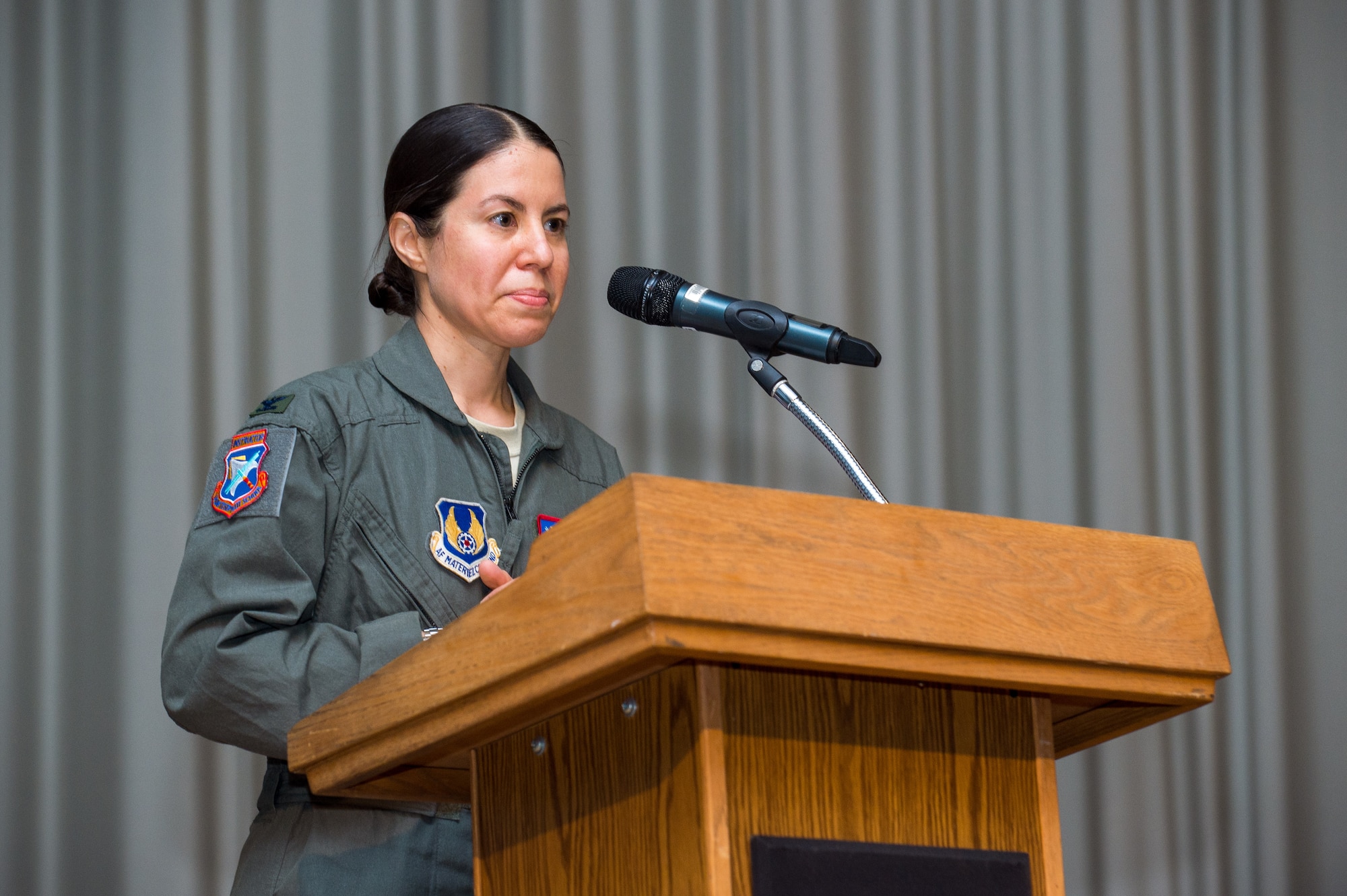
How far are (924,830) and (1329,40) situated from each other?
7.70 ft

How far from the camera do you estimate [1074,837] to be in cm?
244

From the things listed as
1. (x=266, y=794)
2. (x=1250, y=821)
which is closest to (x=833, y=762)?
(x=266, y=794)

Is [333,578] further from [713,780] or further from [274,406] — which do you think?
[713,780]

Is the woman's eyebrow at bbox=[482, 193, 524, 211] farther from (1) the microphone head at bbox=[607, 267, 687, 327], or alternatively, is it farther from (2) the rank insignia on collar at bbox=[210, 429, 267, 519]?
(2) the rank insignia on collar at bbox=[210, 429, 267, 519]

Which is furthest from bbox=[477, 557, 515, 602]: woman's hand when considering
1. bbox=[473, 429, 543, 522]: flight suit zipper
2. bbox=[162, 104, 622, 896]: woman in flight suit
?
bbox=[473, 429, 543, 522]: flight suit zipper

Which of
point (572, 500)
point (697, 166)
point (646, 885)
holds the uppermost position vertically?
point (697, 166)

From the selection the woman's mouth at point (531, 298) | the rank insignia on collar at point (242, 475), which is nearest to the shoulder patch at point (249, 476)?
the rank insignia on collar at point (242, 475)

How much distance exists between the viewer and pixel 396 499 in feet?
4.94

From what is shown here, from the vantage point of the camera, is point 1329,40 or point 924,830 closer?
point 924,830

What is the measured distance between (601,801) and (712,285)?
5.14ft

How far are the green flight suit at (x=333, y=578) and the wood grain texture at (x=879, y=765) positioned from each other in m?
0.47

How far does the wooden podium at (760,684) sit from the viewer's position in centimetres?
84

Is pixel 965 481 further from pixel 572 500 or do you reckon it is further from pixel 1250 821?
pixel 572 500

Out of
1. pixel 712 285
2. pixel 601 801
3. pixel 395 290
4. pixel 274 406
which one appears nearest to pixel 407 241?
pixel 395 290
